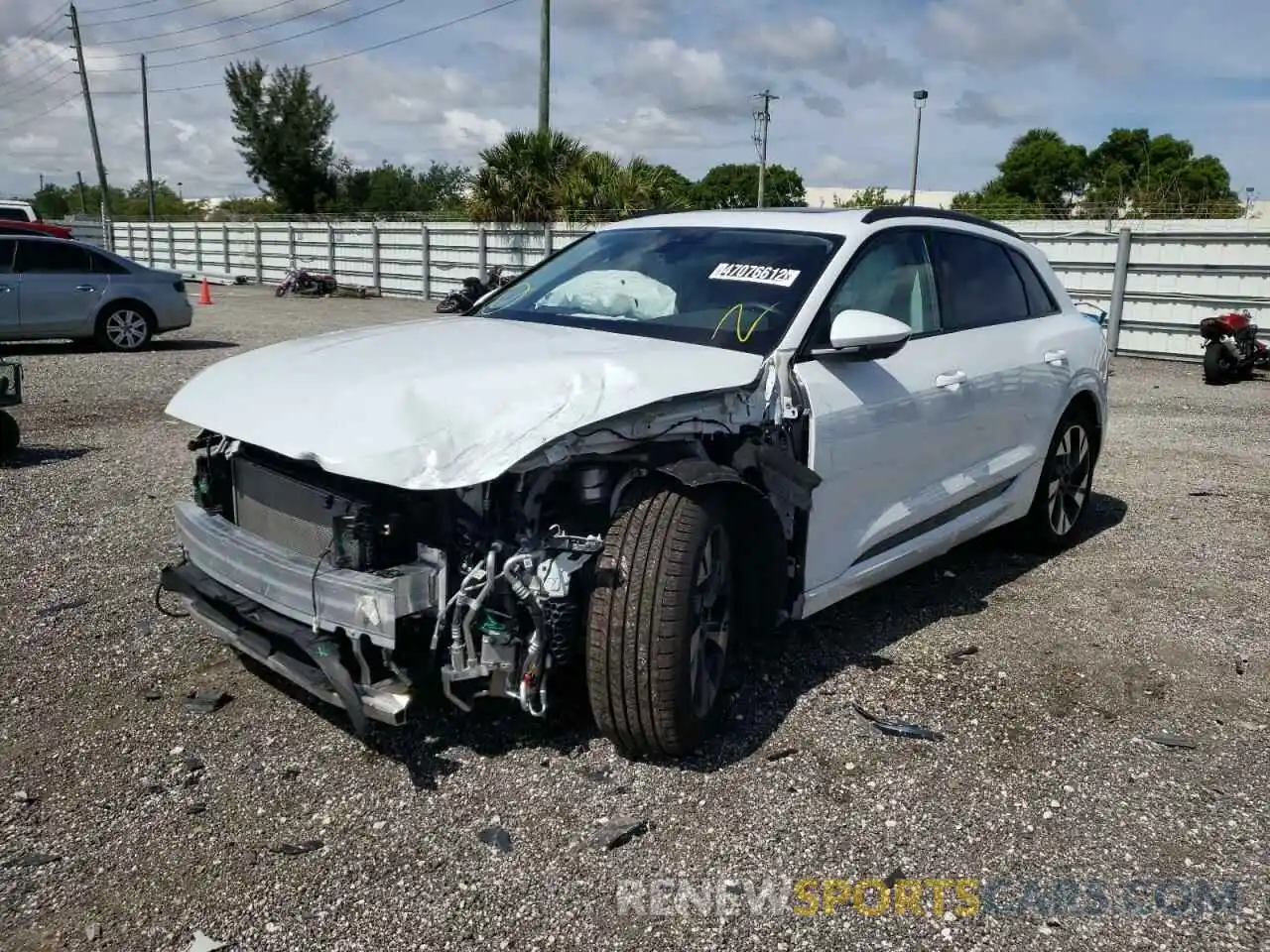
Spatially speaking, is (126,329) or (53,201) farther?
(53,201)

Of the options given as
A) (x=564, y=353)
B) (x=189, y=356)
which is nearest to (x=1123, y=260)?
(x=189, y=356)

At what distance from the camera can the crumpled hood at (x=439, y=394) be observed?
2855mm

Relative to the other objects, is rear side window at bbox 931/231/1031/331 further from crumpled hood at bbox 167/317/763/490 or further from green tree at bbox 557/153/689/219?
green tree at bbox 557/153/689/219

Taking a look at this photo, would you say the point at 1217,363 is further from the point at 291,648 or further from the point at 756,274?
the point at 291,648

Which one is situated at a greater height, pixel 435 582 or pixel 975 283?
pixel 975 283

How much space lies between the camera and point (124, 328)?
1399cm

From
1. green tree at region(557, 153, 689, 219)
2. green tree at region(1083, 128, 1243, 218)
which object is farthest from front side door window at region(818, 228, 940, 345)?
green tree at region(1083, 128, 1243, 218)

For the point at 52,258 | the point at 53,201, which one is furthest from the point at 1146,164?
the point at 53,201

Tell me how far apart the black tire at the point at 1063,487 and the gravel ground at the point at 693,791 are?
1.32 ft

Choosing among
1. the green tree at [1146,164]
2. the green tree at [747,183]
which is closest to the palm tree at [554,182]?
the green tree at [1146,164]

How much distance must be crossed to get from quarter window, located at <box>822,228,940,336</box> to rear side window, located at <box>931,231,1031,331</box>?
13cm

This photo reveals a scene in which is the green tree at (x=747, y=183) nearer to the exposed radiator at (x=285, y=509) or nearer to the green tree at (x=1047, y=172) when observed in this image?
the green tree at (x=1047, y=172)

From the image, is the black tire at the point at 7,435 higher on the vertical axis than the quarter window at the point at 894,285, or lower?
lower

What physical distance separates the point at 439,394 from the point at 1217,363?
39.7 ft
